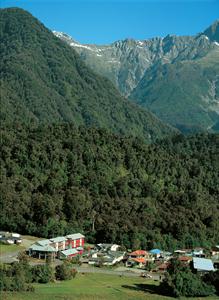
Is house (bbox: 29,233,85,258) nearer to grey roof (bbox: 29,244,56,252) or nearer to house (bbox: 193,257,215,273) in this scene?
grey roof (bbox: 29,244,56,252)

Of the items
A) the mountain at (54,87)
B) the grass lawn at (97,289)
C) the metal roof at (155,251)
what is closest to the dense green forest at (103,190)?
the metal roof at (155,251)

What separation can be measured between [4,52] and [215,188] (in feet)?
350

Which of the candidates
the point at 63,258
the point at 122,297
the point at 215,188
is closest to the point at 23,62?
the point at 215,188

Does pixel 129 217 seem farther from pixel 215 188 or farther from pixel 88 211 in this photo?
pixel 215 188

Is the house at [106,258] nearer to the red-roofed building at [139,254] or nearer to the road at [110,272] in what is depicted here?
the red-roofed building at [139,254]

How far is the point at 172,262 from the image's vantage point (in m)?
47.1

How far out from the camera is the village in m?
52.3

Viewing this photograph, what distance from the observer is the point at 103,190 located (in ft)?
252

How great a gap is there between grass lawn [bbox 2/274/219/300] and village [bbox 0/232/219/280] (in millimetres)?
3479

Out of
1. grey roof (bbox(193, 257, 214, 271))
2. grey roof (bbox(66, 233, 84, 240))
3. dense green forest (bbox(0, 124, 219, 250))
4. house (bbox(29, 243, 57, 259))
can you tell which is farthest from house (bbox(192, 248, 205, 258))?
house (bbox(29, 243, 57, 259))

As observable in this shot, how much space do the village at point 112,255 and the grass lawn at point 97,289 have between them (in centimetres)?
348

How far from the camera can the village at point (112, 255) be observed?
5234 cm

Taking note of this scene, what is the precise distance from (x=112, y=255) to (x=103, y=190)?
69.2 ft

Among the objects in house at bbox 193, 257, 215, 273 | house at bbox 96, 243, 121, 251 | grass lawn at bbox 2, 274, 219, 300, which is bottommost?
grass lawn at bbox 2, 274, 219, 300
